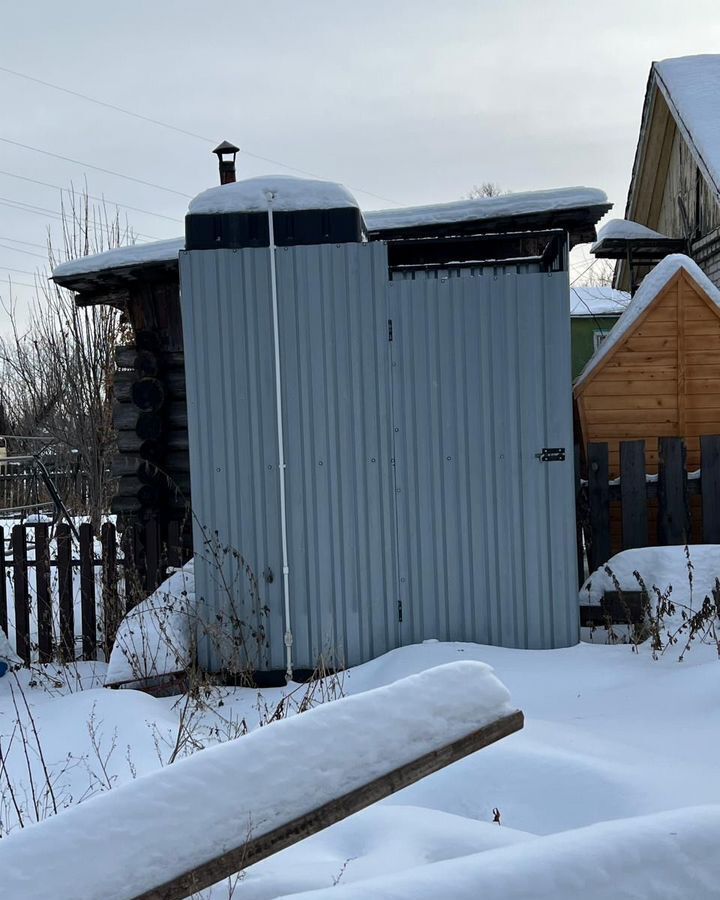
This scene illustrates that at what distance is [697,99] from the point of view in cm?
1206

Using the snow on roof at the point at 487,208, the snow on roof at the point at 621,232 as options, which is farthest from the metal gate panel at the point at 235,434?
the snow on roof at the point at 621,232

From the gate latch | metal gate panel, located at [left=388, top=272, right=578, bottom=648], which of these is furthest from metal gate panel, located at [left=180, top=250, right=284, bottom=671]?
the gate latch

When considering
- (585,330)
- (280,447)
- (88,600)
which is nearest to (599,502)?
(280,447)

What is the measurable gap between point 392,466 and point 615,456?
2968 millimetres

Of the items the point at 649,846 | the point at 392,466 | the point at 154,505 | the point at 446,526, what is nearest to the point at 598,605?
the point at 446,526

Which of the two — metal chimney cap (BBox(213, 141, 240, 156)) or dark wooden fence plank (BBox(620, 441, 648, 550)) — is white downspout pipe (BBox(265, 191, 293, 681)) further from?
metal chimney cap (BBox(213, 141, 240, 156))

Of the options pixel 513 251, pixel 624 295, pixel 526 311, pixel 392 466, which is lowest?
pixel 392 466

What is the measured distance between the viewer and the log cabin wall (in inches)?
Result: 349

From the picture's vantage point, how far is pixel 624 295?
23.4 meters

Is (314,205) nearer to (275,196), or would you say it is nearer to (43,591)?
(275,196)

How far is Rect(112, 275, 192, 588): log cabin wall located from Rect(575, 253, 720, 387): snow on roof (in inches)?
161

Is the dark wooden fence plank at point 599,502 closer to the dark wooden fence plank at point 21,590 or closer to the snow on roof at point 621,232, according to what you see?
the dark wooden fence plank at point 21,590

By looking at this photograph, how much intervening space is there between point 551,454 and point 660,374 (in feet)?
8.54

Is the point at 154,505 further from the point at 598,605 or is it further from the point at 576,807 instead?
the point at 576,807
